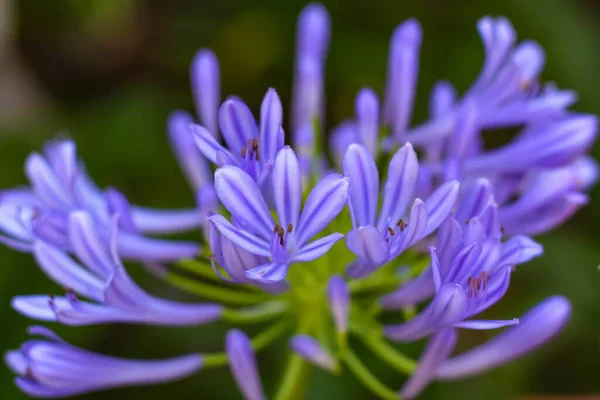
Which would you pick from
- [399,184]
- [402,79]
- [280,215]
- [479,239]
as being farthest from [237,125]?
[402,79]

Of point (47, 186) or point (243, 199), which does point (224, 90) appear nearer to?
point (47, 186)

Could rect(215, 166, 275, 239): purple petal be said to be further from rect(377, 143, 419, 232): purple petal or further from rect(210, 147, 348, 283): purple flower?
rect(377, 143, 419, 232): purple petal

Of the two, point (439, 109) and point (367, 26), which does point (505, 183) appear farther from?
point (367, 26)

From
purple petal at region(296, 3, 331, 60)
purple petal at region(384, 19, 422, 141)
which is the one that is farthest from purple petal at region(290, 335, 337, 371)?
purple petal at region(296, 3, 331, 60)

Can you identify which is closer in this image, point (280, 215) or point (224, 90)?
point (280, 215)

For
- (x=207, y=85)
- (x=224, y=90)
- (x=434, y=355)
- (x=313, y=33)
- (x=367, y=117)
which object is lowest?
(x=434, y=355)
